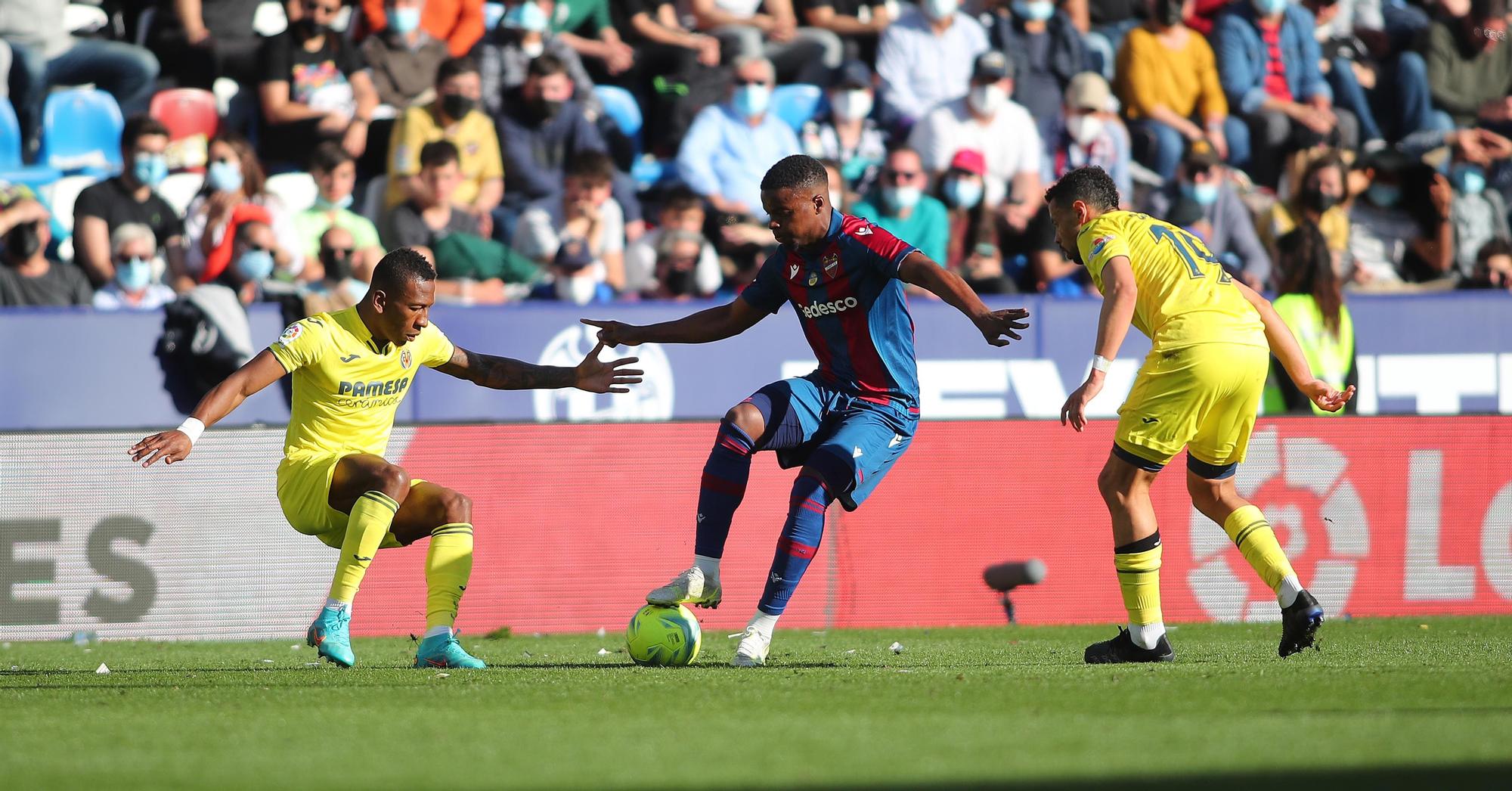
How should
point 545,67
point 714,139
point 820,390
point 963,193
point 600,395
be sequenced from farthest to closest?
point 714,139, point 963,193, point 545,67, point 600,395, point 820,390

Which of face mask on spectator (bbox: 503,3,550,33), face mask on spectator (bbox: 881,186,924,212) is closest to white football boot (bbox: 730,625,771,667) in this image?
face mask on spectator (bbox: 881,186,924,212)

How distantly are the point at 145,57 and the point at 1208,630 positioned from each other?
9.85m

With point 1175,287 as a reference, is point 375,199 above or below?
below

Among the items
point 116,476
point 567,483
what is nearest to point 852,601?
point 567,483

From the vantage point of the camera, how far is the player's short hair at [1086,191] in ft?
24.3

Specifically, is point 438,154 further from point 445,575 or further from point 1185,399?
point 1185,399

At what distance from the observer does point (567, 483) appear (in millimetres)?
10578

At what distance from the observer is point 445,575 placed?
24.6 ft

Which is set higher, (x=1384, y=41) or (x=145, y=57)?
(x=145, y=57)

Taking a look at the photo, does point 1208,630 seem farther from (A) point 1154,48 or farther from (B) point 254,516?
(A) point 1154,48

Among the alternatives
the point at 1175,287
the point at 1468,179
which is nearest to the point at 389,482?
the point at 1175,287

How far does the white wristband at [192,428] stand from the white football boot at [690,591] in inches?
78.3

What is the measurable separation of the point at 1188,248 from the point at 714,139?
764cm

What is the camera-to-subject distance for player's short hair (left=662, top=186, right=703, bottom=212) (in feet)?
44.9
